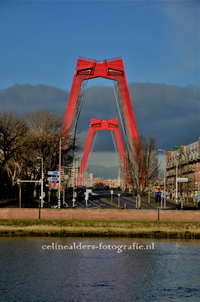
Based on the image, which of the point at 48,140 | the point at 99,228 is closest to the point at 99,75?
the point at 48,140

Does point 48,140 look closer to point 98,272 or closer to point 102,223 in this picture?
point 102,223

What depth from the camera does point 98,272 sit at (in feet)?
71.2

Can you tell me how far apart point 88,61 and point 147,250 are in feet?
203

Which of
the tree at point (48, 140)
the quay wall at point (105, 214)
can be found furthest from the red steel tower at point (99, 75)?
the quay wall at point (105, 214)

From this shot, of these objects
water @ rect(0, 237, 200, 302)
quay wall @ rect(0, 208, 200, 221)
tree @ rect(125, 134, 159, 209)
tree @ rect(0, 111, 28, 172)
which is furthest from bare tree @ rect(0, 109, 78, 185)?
water @ rect(0, 237, 200, 302)

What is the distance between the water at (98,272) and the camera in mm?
17719

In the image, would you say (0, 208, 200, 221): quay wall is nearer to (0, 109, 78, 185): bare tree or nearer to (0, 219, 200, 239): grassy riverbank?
(0, 219, 200, 239): grassy riverbank

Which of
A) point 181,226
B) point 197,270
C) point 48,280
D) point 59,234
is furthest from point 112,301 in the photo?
Answer: point 181,226

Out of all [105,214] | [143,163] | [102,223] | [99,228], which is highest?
[143,163]

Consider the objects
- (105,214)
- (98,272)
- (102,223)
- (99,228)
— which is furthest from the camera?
(105,214)

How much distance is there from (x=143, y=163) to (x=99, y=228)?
26471mm

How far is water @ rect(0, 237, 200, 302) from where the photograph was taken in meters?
17.7

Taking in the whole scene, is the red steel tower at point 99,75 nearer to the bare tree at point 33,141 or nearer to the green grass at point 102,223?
the bare tree at point 33,141

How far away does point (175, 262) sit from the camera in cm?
2483
